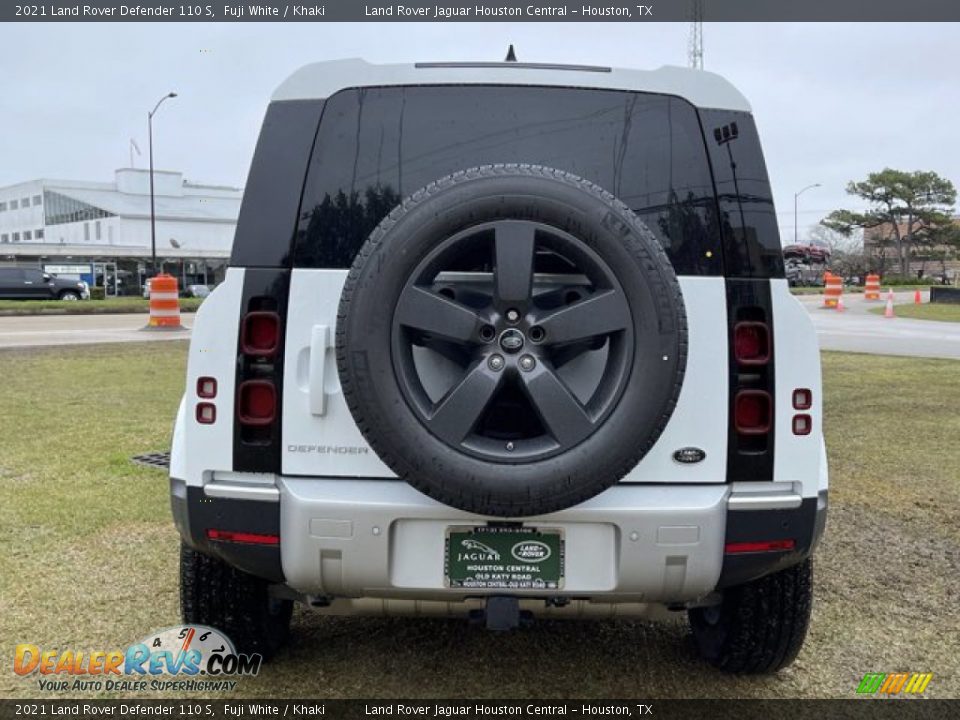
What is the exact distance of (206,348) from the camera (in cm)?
264

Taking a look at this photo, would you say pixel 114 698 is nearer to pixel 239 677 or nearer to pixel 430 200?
pixel 239 677

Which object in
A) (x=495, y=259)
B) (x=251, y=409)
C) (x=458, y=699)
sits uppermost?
(x=495, y=259)

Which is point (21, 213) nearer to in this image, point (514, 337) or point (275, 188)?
point (275, 188)

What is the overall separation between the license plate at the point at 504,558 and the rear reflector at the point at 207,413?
2.63 ft

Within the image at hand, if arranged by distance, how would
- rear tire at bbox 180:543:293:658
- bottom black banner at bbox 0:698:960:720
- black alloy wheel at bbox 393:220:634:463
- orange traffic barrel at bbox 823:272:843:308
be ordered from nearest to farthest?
1. black alloy wheel at bbox 393:220:634:463
2. bottom black banner at bbox 0:698:960:720
3. rear tire at bbox 180:543:293:658
4. orange traffic barrel at bbox 823:272:843:308

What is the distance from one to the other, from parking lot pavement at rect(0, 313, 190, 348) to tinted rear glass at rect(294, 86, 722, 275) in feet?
43.4

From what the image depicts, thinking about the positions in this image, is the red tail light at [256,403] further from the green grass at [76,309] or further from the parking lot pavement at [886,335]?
the green grass at [76,309]

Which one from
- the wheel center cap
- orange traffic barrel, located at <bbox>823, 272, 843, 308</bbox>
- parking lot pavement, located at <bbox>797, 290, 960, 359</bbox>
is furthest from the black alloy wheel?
orange traffic barrel, located at <bbox>823, 272, 843, 308</bbox>

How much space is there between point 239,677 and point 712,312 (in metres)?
2.06

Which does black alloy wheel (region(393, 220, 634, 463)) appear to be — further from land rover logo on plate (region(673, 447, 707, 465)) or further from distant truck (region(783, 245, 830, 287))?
distant truck (region(783, 245, 830, 287))

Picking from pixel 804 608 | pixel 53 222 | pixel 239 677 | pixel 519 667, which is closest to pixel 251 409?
pixel 239 677

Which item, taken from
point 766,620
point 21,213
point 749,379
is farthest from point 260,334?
point 21,213

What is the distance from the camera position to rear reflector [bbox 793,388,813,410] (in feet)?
8.71

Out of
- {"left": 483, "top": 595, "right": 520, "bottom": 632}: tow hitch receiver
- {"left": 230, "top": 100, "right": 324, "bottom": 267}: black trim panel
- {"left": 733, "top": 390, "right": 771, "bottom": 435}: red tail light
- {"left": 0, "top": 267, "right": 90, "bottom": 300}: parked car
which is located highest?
{"left": 0, "top": 267, "right": 90, "bottom": 300}: parked car
